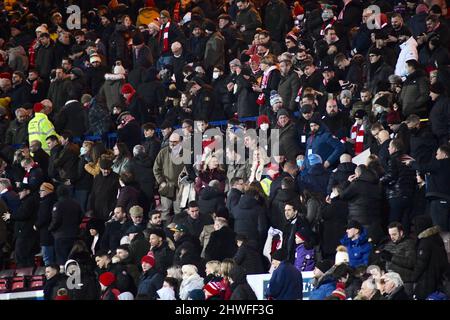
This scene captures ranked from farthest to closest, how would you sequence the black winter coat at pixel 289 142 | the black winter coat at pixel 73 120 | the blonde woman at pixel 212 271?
the black winter coat at pixel 73 120 < the black winter coat at pixel 289 142 < the blonde woman at pixel 212 271

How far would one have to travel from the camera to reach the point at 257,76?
917 inches

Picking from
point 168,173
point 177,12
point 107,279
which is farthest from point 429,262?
point 177,12

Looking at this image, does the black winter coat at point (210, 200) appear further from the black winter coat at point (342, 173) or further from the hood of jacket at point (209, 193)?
the black winter coat at point (342, 173)

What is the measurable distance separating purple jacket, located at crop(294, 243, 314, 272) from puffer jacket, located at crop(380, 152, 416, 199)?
1.31 meters

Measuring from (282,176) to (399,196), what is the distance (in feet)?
6.25

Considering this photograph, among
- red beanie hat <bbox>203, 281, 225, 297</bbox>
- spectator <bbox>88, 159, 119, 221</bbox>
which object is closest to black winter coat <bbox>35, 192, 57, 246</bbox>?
spectator <bbox>88, 159, 119, 221</bbox>

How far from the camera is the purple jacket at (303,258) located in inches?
717

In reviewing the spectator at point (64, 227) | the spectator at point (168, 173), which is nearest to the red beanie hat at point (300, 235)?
the spectator at point (168, 173)

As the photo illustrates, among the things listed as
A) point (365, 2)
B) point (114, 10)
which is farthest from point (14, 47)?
point (365, 2)

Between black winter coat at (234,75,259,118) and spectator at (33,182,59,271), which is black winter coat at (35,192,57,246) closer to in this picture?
spectator at (33,182,59,271)

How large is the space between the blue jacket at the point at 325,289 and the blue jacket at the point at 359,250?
2.59 ft

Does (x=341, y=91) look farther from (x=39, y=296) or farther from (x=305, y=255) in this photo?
(x=39, y=296)

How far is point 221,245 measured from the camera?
18812 millimetres

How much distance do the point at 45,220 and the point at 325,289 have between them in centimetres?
608
